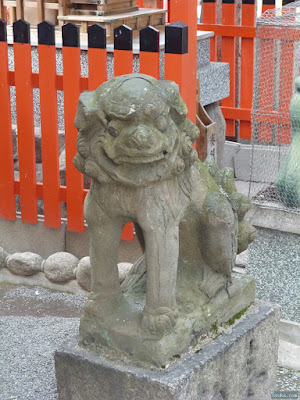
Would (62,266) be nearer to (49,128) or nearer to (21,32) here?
(49,128)

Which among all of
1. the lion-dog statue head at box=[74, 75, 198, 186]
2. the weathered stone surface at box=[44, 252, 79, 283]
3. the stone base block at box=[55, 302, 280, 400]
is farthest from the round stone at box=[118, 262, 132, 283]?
the lion-dog statue head at box=[74, 75, 198, 186]

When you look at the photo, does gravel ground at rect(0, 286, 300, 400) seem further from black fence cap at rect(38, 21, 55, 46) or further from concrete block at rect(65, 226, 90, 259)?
black fence cap at rect(38, 21, 55, 46)

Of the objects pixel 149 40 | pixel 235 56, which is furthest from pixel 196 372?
pixel 235 56

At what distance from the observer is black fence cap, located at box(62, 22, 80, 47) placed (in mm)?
4691

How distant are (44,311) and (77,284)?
288 millimetres

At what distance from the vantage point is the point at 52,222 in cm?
520

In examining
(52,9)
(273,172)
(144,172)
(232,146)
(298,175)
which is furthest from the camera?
(232,146)

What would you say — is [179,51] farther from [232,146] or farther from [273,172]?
[232,146]

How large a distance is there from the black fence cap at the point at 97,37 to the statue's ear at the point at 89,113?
1.90 meters

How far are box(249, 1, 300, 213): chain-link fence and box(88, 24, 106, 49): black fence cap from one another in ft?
3.54

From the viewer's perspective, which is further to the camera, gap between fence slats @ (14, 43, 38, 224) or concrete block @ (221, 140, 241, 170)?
concrete block @ (221, 140, 241, 170)

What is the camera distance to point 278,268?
168 inches

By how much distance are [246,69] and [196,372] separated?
4.70m

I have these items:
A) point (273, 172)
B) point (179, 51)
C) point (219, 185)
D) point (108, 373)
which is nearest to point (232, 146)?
point (273, 172)
